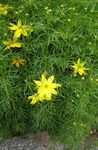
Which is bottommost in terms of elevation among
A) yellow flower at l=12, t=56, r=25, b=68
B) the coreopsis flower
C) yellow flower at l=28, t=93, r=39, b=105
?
yellow flower at l=28, t=93, r=39, b=105

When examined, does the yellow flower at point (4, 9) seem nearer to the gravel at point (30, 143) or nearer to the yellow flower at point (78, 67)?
the yellow flower at point (78, 67)

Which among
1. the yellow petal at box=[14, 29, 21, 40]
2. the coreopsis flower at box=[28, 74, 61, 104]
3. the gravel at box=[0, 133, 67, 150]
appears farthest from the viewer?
the gravel at box=[0, 133, 67, 150]

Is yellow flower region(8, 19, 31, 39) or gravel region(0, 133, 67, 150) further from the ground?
yellow flower region(8, 19, 31, 39)

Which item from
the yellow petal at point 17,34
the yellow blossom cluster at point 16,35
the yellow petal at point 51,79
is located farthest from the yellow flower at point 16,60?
the yellow petal at point 51,79

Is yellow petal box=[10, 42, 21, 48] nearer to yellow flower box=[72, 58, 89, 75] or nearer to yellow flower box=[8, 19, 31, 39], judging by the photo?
yellow flower box=[8, 19, 31, 39]

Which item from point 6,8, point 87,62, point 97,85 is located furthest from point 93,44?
point 6,8

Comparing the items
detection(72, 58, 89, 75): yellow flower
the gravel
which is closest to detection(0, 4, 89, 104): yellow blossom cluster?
detection(72, 58, 89, 75): yellow flower
